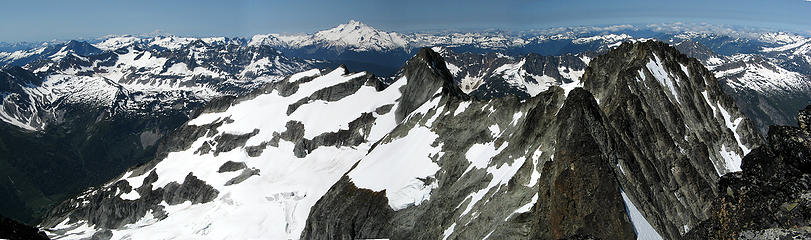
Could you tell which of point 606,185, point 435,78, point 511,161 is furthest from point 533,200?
point 435,78

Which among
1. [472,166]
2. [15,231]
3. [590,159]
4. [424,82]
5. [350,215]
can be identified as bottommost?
[350,215]

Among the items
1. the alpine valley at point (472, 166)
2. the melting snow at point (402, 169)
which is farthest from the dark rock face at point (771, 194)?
the melting snow at point (402, 169)

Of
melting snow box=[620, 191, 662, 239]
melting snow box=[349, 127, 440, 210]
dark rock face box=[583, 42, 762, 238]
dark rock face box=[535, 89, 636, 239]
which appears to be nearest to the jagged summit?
melting snow box=[349, 127, 440, 210]

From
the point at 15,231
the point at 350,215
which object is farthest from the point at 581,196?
the point at 350,215

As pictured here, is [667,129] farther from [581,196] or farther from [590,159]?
[581,196]

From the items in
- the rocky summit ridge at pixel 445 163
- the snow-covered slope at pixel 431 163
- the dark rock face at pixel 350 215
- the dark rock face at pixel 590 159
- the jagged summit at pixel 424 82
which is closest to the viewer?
the dark rock face at pixel 590 159

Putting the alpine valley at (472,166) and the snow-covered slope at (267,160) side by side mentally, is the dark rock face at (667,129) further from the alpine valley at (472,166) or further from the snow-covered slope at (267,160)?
the snow-covered slope at (267,160)
